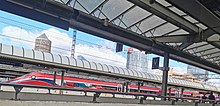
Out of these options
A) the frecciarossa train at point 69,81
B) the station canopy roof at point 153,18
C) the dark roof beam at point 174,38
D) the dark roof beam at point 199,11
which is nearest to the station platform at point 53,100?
the station canopy roof at point 153,18

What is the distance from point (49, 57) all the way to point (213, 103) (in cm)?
1071

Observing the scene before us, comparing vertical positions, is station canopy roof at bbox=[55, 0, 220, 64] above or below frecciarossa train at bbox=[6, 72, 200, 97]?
above

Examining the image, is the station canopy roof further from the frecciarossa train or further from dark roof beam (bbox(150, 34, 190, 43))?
the frecciarossa train

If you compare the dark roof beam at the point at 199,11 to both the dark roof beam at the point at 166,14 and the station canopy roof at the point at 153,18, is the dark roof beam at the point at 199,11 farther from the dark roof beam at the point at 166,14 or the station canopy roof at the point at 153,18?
the dark roof beam at the point at 166,14

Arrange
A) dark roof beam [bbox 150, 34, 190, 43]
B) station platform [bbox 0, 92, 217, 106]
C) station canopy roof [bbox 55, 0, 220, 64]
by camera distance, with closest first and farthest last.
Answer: station platform [bbox 0, 92, 217, 106], station canopy roof [bbox 55, 0, 220, 64], dark roof beam [bbox 150, 34, 190, 43]

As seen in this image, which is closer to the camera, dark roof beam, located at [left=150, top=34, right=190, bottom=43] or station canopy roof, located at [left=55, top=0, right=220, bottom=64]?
station canopy roof, located at [left=55, top=0, right=220, bottom=64]

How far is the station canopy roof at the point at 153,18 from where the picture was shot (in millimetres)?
9258

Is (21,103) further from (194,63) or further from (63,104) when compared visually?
(194,63)

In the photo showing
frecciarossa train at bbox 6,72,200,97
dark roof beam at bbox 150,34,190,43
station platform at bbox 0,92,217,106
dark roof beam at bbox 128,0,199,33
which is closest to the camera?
station platform at bbox 0,92,217,106

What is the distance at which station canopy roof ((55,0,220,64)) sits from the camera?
364 inches

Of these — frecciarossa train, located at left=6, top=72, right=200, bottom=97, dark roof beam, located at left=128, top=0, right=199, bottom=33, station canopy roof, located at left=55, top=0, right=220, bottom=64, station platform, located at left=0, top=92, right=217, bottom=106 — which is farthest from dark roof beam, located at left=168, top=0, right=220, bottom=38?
frecciarossa train, located at left=6, top=72, right=200, bottom=97

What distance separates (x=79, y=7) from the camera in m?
A: 9.96

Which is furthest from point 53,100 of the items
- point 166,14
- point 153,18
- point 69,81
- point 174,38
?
point 69,81

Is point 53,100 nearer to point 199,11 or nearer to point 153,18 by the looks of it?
point 199,11
